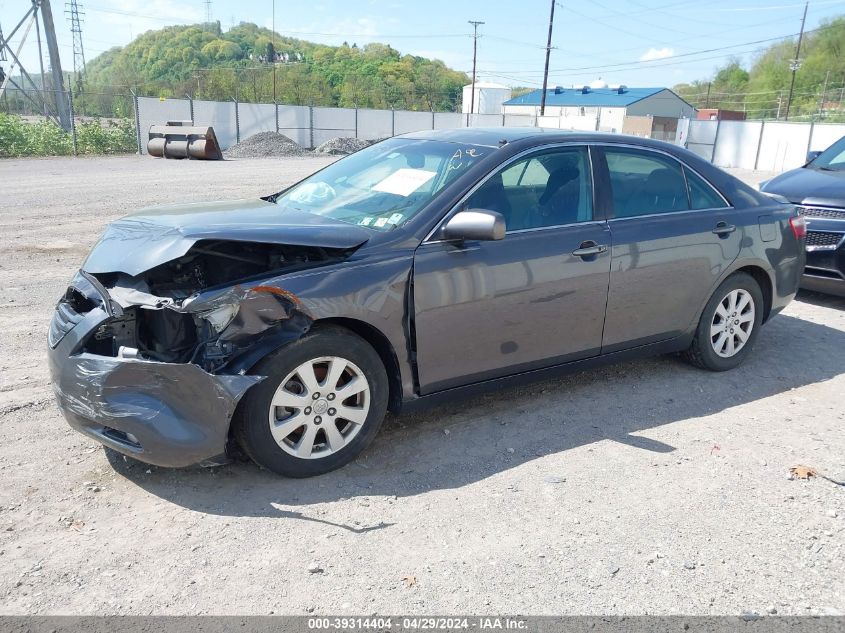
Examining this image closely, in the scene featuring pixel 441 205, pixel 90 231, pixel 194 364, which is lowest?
pixel 90 231

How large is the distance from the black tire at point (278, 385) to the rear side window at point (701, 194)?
9.14 ft

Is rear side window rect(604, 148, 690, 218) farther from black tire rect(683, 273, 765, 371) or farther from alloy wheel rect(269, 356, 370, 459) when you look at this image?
alloy wheel rect(269, 356, 370, 459)

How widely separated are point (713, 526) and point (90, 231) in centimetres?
980

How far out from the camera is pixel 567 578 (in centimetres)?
293

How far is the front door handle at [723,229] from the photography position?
505 cm

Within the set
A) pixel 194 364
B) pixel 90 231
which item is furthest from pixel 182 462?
pixel 90 231

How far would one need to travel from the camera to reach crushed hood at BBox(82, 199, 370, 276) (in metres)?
3.46

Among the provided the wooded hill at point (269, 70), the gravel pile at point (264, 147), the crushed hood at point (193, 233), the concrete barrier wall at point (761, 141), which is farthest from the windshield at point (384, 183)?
the wooded hill at point (269, 70)

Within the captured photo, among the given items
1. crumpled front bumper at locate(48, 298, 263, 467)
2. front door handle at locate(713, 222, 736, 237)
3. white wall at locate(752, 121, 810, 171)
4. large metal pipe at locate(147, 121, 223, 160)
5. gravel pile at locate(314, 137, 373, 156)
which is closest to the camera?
crumpled front bumper at locate(48, 298, 263, 467)

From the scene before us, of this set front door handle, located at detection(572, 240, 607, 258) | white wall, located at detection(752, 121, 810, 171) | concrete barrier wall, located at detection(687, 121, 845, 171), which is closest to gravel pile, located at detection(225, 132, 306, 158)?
concrete barrier wall, located at detection(687, 121, 845, 171)

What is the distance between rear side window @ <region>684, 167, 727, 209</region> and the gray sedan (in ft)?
0.08

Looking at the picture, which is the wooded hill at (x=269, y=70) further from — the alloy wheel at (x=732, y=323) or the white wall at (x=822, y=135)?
the alloy wheel at (x=732, y=323)

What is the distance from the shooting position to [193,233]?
3.48 meters

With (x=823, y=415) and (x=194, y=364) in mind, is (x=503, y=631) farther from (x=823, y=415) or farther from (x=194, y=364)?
(x=823, y=415)
